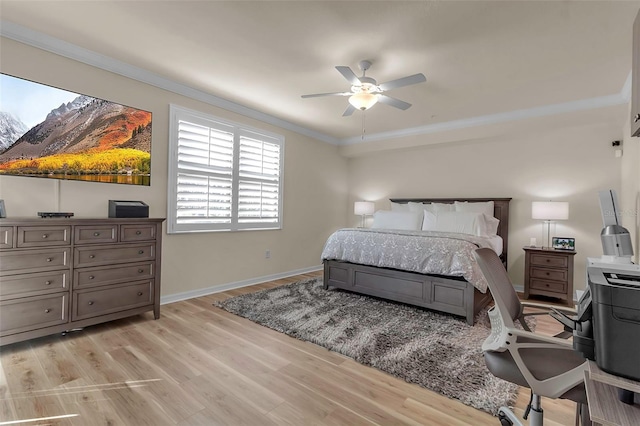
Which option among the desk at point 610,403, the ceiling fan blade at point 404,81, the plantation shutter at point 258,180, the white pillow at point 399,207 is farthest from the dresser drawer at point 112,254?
the white pillow at point 399,207

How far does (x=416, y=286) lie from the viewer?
136 inches

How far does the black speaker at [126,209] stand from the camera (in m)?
2.90

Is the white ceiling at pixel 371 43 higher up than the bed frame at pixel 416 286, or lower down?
higher up

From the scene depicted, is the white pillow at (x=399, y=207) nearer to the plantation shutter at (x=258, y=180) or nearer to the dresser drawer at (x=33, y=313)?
the plantation shutter at (x=258, y=180)

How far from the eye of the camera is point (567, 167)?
4223mm

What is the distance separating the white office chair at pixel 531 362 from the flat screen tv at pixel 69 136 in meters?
3.51

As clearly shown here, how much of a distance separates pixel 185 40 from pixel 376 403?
3.24m

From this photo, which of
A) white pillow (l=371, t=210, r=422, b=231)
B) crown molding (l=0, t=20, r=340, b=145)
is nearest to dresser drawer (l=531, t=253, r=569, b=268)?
white pillow (l=371, t=210, r=422, b=231)

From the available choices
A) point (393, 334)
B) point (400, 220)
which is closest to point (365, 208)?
point (400, 220)

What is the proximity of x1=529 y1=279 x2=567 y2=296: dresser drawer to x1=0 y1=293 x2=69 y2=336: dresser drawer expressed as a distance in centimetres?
531

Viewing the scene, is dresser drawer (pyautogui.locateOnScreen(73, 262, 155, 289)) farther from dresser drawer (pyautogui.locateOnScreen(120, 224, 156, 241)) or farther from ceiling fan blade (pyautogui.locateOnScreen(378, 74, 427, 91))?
ceiling fan blade (pyautogui.locateOnScreen(378, 74, 427, 91))

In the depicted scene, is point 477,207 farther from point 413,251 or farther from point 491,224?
point 413,251

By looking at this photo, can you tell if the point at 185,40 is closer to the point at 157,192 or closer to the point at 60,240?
the point at 157,192

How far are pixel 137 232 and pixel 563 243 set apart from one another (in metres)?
5.35
